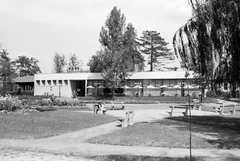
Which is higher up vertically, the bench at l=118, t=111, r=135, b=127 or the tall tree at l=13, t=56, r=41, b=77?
the tall tree at l=13, t=56, r=41, b=77

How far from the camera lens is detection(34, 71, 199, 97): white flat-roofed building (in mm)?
62469

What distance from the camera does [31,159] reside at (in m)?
8.19

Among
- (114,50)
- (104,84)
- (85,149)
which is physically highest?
(114,50)

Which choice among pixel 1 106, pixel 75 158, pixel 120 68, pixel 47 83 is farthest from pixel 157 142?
pixel 47 83

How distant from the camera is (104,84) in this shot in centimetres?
6562

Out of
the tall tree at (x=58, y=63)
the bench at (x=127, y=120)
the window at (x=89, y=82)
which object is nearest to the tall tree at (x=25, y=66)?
the tall tree at (x=58, y=63)

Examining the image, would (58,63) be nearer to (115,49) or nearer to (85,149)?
(115,49)

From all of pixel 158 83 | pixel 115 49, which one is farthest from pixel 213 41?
pixel 158 83

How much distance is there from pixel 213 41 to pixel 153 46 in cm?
7283

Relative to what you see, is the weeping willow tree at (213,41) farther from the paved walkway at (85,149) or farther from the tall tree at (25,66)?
the tall tree at (25,66)

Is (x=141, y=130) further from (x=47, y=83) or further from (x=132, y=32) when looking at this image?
(x=47, y=83)

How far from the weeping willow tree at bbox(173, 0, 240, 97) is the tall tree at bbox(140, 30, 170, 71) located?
70023mm

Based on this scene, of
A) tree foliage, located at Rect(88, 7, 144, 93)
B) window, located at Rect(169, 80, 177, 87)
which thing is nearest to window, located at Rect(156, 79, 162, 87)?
window, located at Rect(169, 80, 177, 87)

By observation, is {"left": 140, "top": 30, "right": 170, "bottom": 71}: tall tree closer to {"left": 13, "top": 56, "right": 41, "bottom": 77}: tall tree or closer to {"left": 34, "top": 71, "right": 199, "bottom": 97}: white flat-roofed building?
{"left": 34, "top": 71, "right": 199, "bottom": 97}: white flat-roofed building
